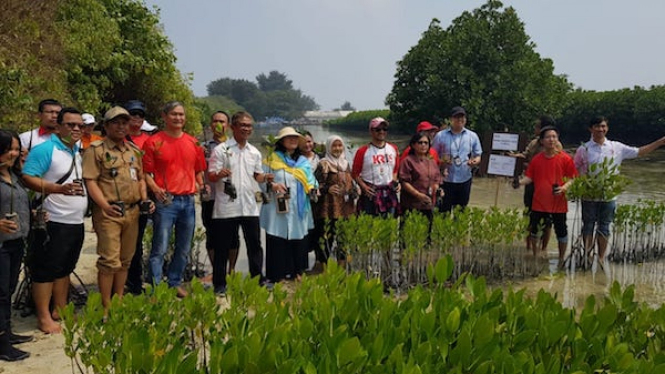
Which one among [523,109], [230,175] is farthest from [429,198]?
[523,109]

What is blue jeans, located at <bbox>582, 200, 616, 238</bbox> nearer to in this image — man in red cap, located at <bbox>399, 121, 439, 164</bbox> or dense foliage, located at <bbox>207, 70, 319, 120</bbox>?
man in red cap, located at <bbox>399, 121, 439, 164</bbox>

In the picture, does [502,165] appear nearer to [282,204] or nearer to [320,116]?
[282,204]

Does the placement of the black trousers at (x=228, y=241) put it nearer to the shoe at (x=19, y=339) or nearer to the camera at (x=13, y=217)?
the shoe at (x=19, y=339)

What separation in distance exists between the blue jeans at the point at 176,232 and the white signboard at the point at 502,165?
4983 mm

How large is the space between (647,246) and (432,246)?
3.39 m

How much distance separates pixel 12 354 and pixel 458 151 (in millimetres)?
5770

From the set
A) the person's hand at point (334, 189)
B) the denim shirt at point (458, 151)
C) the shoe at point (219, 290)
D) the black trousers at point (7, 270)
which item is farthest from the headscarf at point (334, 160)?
the black trousers at point (7, 270)

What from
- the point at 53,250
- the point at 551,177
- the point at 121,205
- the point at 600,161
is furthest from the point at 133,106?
the point at 600,161

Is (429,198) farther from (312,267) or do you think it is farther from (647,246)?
(647,246)

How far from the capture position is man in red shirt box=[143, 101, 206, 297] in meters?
4.98

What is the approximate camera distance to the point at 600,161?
21.3 ft

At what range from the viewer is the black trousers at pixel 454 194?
7.49 metres

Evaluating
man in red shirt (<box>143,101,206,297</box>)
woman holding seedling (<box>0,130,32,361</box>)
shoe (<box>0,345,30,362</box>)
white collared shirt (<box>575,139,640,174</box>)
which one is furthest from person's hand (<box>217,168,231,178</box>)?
white collared shirt (<box>575,139,640,174</box>)

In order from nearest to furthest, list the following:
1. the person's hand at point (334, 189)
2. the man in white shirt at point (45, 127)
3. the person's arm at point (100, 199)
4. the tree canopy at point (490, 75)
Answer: the person's arm at point (100, 199) < the man in white shirt at point (45, 127) < the person's hand at point (334, 189) < the tree canopy at point (490, 75)
